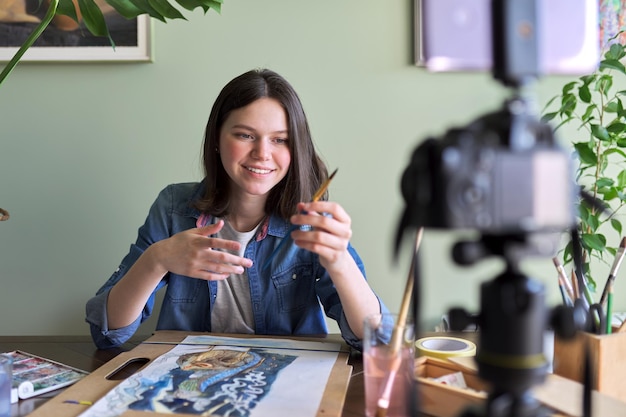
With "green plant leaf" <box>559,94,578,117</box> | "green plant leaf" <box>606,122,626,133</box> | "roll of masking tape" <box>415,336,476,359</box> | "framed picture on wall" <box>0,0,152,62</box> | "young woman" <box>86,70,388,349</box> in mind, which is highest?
"framed picture on wall" <box>0,0,152,62</box>

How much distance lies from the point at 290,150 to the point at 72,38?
0.70m

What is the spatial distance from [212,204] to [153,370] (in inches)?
18.8


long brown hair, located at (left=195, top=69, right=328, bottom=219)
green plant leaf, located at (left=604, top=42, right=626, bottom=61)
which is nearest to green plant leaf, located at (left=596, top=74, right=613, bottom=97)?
green plant leaf, located at (left=604, top=42, right=626, bottom=61)

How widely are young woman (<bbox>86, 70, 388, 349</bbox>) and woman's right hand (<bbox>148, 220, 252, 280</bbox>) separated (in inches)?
1.1

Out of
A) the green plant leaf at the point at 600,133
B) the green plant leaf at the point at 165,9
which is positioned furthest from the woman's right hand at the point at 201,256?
the green plant leaf at the point at 600,133

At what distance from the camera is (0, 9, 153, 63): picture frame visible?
1378 mm

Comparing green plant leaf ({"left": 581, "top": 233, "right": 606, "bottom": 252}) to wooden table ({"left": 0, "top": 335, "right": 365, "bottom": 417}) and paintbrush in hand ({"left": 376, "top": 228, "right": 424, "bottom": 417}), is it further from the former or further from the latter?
paintbrush in hand ({"left": 376, "top": 228, "right": 424, "bottom": 417})

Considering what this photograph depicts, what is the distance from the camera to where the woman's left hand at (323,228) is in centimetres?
72

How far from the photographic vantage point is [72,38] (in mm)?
1389

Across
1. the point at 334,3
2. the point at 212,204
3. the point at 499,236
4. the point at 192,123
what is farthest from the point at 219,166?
the point at 499,236

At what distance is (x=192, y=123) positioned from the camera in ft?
4.68

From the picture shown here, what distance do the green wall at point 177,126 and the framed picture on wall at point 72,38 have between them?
0.12 feet

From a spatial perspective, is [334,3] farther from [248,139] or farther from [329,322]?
[329,322]

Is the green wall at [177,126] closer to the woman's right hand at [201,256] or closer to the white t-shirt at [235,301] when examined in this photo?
the white t-shirt at [235,301]
